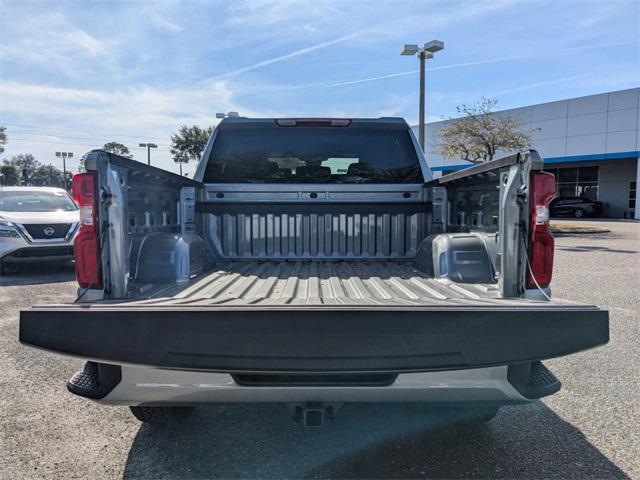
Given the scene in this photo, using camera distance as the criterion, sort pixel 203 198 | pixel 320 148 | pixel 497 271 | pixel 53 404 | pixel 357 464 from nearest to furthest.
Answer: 1. pixel 357 464
2. pixel 497 271
3. pixel 53 404
4. pixel 203 198
5. pixel 320 148

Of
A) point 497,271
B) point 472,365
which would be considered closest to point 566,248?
point 497,271

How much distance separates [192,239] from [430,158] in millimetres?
41050

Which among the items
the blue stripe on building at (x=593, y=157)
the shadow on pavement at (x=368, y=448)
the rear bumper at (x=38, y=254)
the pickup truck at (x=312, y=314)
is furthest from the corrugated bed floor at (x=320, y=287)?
the blue stripe on building at (x=593, y=157)

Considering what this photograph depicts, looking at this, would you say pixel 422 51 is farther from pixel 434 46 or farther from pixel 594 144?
pixel 594 144

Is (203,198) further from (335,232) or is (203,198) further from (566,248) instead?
(566,248)

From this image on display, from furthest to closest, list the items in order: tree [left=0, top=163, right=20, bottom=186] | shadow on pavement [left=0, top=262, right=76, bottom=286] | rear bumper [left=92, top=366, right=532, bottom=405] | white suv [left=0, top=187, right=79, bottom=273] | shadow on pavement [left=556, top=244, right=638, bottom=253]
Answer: tree [left=0, top=163, right=20, bottom=186]
shadow on pavement [left=556, top=244, right=638, bottom=253]
white suv [left=0, top=187, right=79, bottom=273]
shadow on pavement [left=0, top=262, right=76, bottom=286]
rear bumper [left=92, top=366, right=532, bottom=405]

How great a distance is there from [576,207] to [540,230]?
3643cm

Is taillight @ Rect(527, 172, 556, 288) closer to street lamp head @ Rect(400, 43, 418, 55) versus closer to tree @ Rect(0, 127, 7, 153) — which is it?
street lamp head @ Rect(400, 43, 418, 55)

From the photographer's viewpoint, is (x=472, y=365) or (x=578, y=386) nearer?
(x=472, y=365)

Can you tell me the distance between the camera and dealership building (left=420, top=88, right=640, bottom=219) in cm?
3228

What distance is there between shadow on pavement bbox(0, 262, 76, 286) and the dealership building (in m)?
25.8

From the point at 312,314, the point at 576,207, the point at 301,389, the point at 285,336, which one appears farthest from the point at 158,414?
the point at 576,207

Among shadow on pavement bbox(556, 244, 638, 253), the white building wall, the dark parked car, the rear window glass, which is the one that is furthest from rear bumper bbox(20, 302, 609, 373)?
the dark parked car

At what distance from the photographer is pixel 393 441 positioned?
289 centimetres
